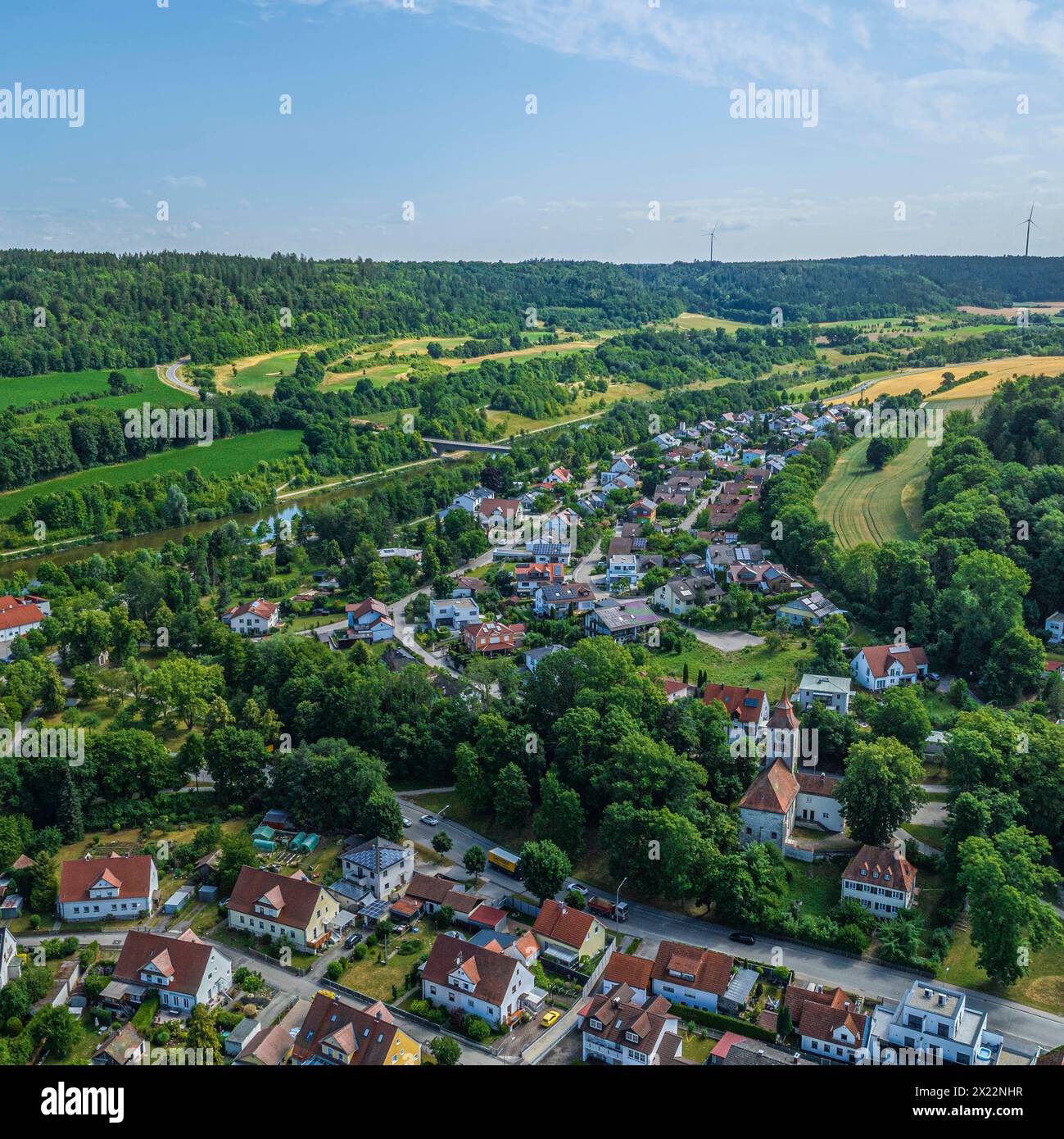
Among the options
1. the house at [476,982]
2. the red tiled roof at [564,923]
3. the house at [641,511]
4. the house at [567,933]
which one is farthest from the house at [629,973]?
the house at [641,511]

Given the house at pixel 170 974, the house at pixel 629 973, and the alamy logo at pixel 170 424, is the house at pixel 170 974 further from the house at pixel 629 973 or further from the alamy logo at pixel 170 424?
the alamy logo at pixel 170 424

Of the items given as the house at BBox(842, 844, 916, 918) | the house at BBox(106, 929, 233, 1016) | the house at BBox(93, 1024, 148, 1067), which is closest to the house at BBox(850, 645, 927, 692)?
the house at BBox(842, 844, 916, 918)

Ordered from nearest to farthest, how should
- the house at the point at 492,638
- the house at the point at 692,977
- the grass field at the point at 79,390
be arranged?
the house at the point at 692,977
the house at the point at 492,638
the grass field at the point at 79,390

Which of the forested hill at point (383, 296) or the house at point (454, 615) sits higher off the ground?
the forested hill at point (383, 296)

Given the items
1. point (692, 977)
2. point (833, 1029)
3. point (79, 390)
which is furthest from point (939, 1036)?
point (79, 390)

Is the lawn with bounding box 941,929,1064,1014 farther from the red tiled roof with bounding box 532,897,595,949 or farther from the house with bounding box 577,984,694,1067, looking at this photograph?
the red tiled roof with bounding box 532,897,595,949
